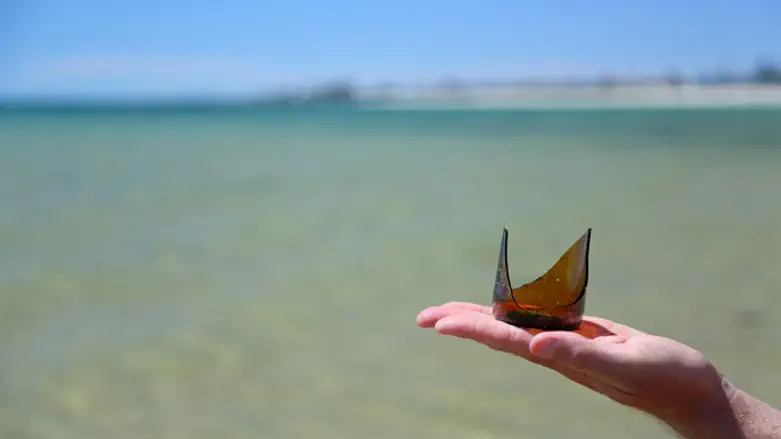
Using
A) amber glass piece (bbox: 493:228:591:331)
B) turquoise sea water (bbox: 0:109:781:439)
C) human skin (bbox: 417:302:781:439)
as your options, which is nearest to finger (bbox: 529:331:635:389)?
human skin (bbox: 417:302:781:439)

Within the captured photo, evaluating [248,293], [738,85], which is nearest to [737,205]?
[248,293]

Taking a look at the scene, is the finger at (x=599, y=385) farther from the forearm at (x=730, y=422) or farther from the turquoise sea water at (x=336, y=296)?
the turquoise sea water at (x=336, y=296)

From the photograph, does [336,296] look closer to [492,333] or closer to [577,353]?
[492,333]

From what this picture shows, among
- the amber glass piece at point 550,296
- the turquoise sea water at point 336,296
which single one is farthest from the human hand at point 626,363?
the turquoise sea water at point 336,296

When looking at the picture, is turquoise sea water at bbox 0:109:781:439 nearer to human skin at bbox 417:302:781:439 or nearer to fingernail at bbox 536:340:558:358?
human skin at bbox 417:302:781:439

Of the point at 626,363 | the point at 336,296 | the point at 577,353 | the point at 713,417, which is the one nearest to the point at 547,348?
the point at 577,353
